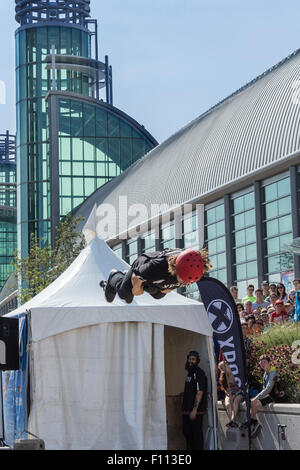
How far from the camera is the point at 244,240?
31406mm

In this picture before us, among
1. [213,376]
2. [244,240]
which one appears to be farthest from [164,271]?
[244,240]

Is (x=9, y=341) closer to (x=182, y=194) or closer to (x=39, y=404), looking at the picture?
(x=39, y=404)

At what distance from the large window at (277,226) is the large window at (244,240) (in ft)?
2.72

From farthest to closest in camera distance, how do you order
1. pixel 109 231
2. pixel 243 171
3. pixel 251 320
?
pixel 109 231
pixel 243 171
pixel 251 320

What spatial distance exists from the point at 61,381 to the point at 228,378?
3.00 metres

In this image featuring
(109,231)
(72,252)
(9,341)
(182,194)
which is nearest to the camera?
(9,341)

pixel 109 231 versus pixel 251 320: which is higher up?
pixel 109 231

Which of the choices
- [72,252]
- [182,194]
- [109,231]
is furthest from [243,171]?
[109,231]

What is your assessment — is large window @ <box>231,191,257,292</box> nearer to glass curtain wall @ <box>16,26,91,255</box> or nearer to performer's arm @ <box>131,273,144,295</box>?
performer's arm @ <box>131,273,144,295</box>

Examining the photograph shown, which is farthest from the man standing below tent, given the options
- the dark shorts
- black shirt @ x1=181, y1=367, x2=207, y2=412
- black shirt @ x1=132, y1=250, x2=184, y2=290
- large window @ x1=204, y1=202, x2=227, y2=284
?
large window @ x1=204, y1=202, x2=227, y2=284

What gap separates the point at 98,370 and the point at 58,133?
39.5 metres

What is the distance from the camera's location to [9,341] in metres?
15.3

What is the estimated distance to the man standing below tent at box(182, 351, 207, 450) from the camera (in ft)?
54.3

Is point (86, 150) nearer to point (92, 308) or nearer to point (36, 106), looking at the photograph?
point (36, 106)
